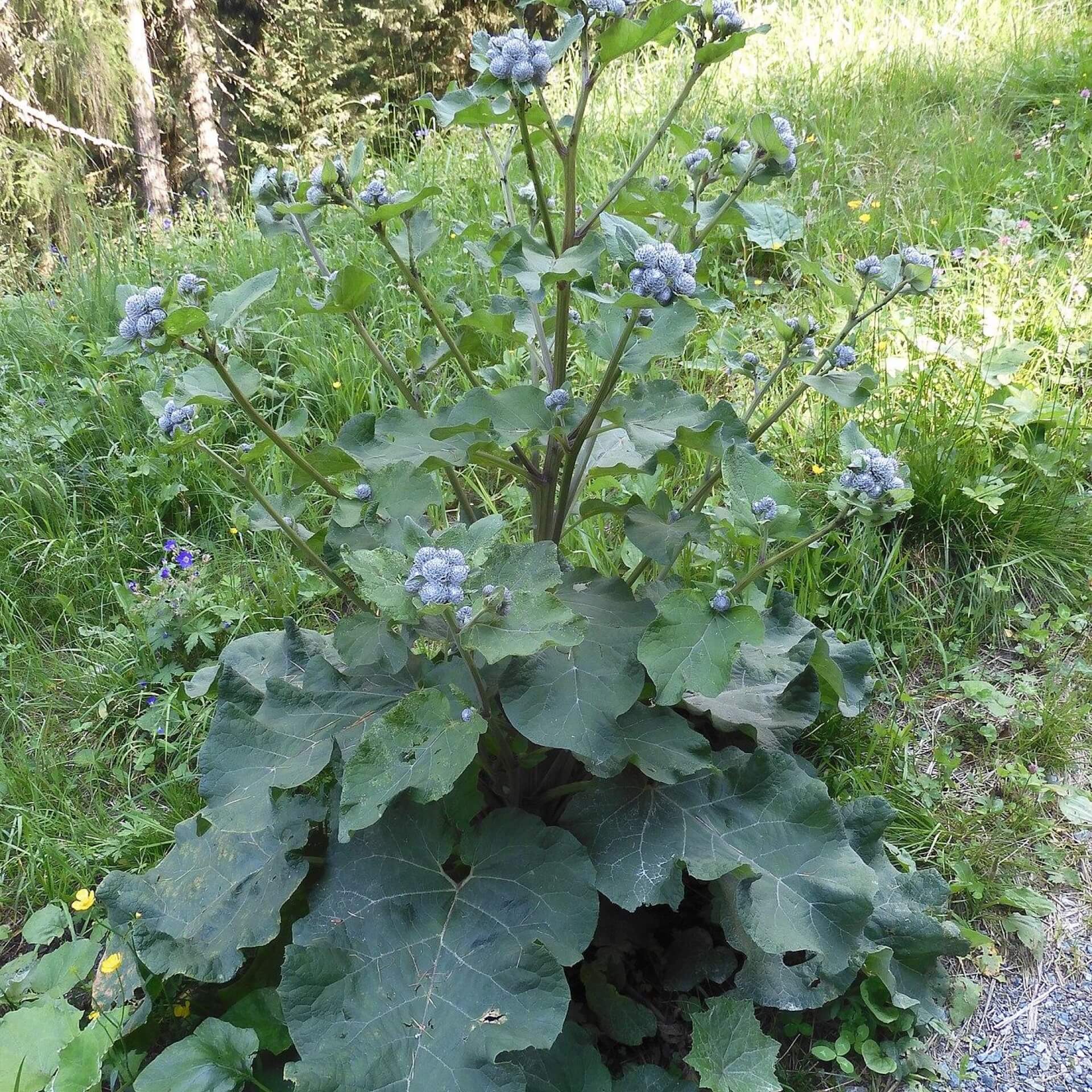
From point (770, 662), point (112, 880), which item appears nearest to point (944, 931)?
point (770, 662)

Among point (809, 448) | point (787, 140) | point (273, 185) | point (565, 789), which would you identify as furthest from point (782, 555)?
point (809, 448)

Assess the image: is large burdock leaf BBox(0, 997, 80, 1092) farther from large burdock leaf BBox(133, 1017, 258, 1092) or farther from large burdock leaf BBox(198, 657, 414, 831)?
large burdock leaf BBox(198, 657, 414, 831)

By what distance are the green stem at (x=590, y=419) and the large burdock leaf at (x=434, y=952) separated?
628 millimetres

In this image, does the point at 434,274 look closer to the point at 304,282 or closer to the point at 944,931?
the point at 304,282

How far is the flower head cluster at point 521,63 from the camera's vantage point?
1.41m

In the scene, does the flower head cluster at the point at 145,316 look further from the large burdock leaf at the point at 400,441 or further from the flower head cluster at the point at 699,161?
the flower head cluster at the point at 699,161

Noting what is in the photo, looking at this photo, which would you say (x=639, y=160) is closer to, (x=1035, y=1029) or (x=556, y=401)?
(x=556, y=401)

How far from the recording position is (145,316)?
1.43 m

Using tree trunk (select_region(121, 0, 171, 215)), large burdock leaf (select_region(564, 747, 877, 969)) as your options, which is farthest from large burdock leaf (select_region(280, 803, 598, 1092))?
tree trunk (select_region(121, 0, 171, 215))

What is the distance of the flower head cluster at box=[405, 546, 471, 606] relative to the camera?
129cm

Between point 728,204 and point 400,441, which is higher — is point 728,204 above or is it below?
above

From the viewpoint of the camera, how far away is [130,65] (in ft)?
32.3

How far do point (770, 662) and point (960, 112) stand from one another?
4.45 metres

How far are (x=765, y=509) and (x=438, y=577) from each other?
0.61m
